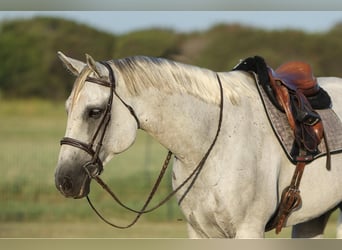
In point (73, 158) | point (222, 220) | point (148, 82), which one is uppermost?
point (148, 82)

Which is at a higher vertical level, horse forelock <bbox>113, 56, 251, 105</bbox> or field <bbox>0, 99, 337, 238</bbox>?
horse forelock <bbox>113, 56, 251, 105</bbox>

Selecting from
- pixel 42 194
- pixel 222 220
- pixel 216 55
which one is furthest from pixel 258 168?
pixel 216 55

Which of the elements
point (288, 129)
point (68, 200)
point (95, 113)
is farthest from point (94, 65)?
point (68, 200)

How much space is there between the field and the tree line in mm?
7996

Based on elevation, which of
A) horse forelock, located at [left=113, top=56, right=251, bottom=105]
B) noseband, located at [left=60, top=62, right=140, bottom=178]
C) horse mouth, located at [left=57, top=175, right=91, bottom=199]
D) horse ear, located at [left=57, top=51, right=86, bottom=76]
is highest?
horse ear, located at [left=57, top=51, right=86, bottom=76]

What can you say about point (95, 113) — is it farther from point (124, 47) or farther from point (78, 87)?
point (124, 47)

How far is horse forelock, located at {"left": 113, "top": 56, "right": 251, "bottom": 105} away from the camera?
5.15 metres

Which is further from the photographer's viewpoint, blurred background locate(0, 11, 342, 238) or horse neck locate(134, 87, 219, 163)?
blurred background locate(0, 11, 342, 238)

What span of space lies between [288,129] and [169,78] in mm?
853

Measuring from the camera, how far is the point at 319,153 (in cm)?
553

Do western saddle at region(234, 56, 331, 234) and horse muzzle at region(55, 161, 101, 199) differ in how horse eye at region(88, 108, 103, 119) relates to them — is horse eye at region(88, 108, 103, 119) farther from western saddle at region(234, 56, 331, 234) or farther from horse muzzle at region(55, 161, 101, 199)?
western saddle at region(234, 56, 331, 234)

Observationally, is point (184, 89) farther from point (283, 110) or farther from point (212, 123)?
point (283, 110)

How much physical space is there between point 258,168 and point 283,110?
0.45 m

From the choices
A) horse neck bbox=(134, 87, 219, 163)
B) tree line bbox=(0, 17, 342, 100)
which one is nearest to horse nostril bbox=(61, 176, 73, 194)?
horse neck bbox=(134, 87, 219, 163)
